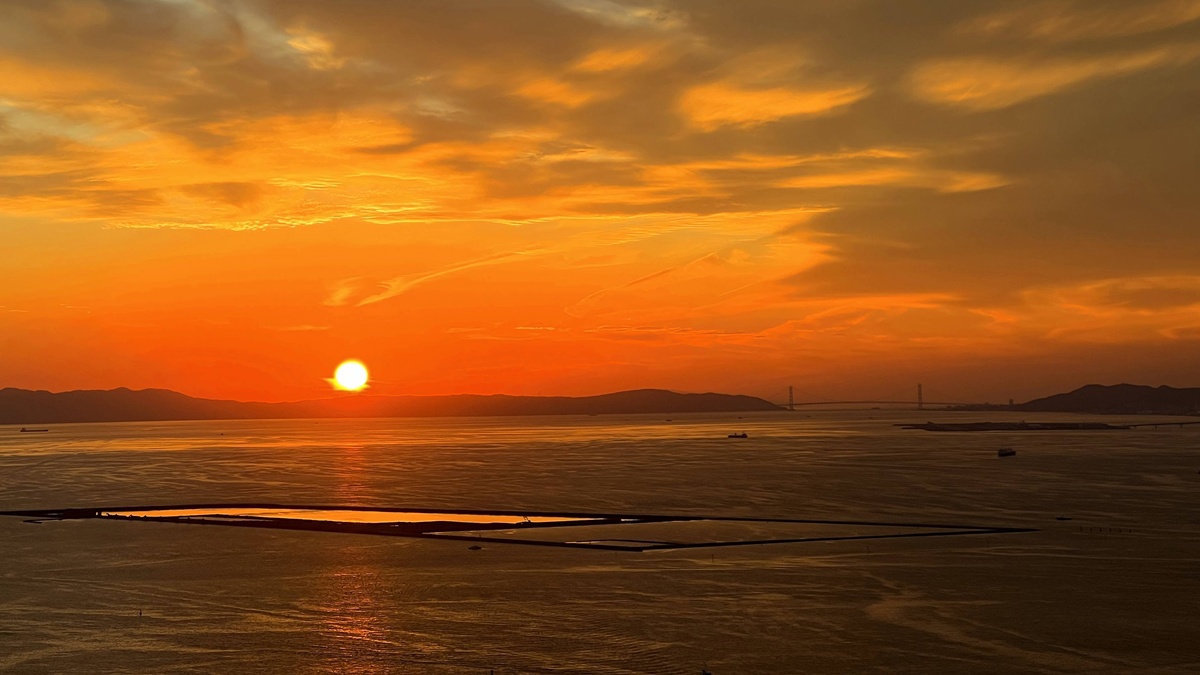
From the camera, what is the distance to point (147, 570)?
42.3 meters

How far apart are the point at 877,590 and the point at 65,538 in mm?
39102

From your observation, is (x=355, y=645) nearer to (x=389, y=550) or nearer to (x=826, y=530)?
(x=389, y=550)

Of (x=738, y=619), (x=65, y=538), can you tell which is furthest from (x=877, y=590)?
(x=65, y=538)

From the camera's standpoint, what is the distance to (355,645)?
93.6ft

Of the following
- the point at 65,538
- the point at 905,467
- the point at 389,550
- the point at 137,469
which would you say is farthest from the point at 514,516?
the point at 137,469

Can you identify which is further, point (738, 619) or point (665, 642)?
point (738, 619)

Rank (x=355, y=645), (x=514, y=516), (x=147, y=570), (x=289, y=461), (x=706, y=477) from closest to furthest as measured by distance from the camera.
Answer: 1. (x=355, y=645)
2. (x=147, y=570)
3. (x=514, y=516)
4. (x=706, y=477)
5. (x=289, y=461)

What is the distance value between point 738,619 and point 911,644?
512 cm

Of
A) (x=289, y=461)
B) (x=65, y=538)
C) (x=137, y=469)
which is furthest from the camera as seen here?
(x=289, y=461)

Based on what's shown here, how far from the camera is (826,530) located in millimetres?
53750

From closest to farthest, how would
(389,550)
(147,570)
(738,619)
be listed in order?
(738,619)
(147,570)
(389,550)

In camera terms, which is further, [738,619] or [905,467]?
[905,467]

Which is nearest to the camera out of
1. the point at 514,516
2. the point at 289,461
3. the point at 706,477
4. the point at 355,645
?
the point at 355,645

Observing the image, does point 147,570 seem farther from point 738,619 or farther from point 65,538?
point 738,619
